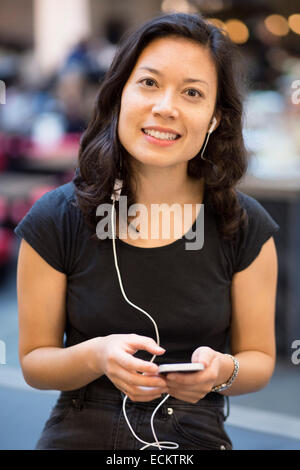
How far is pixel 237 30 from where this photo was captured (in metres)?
6.73

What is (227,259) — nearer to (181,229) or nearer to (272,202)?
(181,229)

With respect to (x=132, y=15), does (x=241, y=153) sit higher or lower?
lower

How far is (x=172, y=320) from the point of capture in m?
1.21

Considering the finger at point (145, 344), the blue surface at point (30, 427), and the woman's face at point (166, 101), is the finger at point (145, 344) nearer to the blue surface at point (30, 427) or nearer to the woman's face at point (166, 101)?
the woman's face at point (166, 101)

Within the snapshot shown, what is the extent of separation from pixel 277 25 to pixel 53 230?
6.68 metres

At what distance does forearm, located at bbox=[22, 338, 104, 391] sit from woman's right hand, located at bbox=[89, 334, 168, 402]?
69 millimetres

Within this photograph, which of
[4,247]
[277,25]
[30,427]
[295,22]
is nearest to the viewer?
[30,427]

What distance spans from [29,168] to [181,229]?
10.5 ft

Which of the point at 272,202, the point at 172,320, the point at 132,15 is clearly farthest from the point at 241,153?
the point at 132,15

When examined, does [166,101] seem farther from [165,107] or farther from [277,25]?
[277,25]

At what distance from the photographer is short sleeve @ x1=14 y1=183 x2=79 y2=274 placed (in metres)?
1.21

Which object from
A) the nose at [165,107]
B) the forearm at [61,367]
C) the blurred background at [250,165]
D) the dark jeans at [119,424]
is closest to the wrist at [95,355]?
the forearm at [61,367]

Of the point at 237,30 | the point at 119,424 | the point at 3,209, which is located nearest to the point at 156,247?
the point at 119,424
